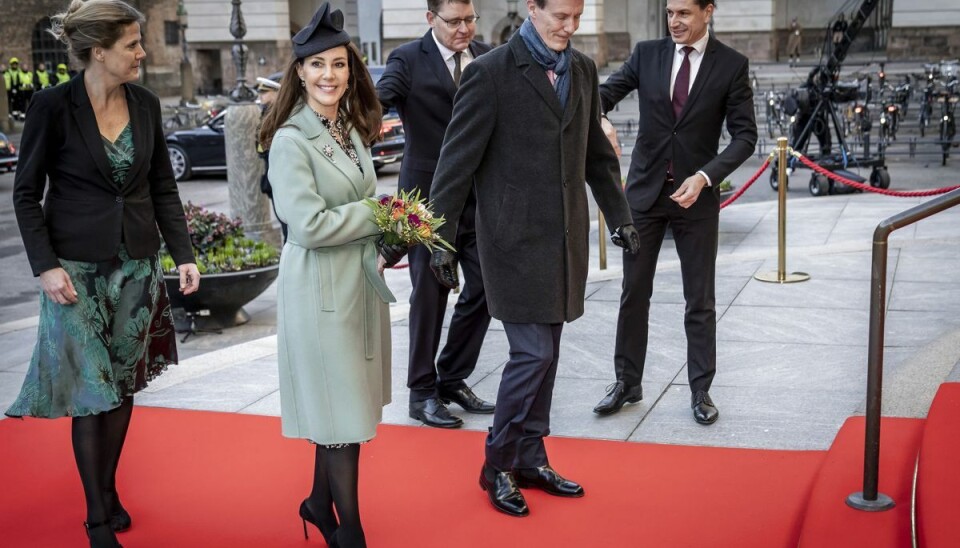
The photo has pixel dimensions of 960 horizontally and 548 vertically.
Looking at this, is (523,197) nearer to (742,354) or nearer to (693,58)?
(693,58)

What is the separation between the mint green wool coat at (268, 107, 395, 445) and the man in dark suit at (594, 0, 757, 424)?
6.13 ft

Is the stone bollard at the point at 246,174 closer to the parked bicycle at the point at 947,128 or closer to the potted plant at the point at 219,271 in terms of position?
the potted plant at the point at 219,271

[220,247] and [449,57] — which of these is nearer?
[449,57]

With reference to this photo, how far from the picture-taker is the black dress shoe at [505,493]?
470 centimetres

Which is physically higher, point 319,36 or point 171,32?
point 171,32

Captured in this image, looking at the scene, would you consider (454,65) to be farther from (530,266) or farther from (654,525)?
(654,525)

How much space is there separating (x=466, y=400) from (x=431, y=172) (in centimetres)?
119

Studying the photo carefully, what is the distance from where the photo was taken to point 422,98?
5930 mm

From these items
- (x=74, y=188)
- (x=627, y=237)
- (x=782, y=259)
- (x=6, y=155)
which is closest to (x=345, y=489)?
(x=74, y=188)

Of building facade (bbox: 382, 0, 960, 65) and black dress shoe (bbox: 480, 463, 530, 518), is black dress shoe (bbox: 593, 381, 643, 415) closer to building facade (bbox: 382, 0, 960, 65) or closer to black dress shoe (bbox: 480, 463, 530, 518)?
black dress shoe (bbox: 480, 463, 530, 518)

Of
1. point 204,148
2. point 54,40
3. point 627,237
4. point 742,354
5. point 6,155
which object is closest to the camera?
point 627,237

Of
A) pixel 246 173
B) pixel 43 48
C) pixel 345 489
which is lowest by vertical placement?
pixel 345 489

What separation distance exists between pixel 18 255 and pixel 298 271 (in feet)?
33.4

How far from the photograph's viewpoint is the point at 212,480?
5.15m
